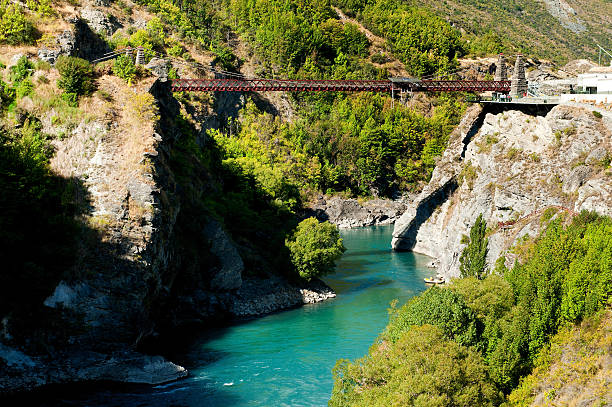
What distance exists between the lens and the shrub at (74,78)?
45.3m

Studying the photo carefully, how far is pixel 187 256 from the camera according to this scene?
1886 inches

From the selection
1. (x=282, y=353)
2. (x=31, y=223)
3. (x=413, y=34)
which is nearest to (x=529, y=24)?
(x=413, y=34)

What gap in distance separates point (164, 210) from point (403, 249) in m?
35.5

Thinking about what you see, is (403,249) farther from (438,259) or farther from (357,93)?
(357,93)

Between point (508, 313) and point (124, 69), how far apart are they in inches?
1193

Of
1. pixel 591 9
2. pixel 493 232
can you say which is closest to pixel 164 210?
pixel 493 232

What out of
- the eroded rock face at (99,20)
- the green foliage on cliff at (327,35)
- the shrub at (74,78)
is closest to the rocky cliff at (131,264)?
the shrub at (74,78)

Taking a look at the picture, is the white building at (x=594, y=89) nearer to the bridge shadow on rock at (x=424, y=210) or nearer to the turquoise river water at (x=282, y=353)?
the bridge shadow on rock at (x=424, y=210)

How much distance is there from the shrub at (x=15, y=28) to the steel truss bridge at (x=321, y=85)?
2070 centimetres

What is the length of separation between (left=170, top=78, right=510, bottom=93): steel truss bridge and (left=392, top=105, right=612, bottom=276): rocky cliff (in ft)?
68.5

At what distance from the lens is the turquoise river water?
3475cm

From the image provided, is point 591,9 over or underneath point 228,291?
over

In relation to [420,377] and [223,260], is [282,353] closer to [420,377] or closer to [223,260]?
[223,260]

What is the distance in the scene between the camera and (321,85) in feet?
285
